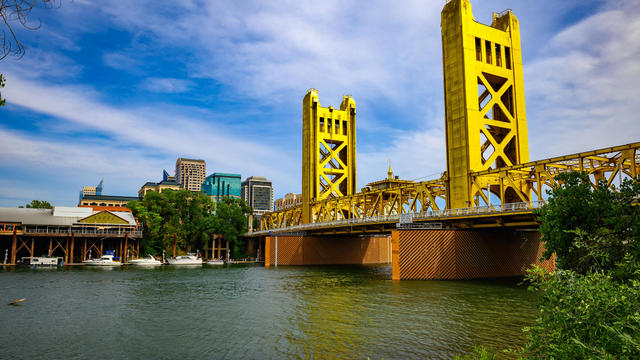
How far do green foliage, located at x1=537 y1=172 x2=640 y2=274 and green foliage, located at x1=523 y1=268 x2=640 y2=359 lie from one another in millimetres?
9478

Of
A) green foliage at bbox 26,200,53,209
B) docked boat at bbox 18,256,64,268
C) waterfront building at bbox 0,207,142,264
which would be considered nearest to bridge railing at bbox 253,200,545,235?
waterfront building at bbox 0,207,142,264

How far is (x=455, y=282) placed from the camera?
4041cm

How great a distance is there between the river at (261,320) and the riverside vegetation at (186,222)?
4098 centimetres

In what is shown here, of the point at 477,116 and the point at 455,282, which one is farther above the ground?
the point at 477,116

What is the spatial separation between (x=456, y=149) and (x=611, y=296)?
133 ft

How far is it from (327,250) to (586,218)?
5752cm

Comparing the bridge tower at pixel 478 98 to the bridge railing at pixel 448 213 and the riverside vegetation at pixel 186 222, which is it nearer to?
the bridge railing at pixel 448 213

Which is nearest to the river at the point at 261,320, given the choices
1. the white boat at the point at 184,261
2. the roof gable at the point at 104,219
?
the white boat at the point at 184,261

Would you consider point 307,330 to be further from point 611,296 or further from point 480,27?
point 480,27

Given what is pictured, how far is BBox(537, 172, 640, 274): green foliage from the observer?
17.2m

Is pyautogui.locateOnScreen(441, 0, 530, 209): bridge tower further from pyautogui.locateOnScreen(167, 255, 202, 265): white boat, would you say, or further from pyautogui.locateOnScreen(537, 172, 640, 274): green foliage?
pyautogui.locateOnScreen(167, 255, 202, 265): white boat

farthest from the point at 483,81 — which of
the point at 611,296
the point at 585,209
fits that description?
the point at 611,296

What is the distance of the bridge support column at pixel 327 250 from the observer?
71000 millimetres

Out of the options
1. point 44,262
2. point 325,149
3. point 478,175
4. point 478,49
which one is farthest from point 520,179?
point 44,262
